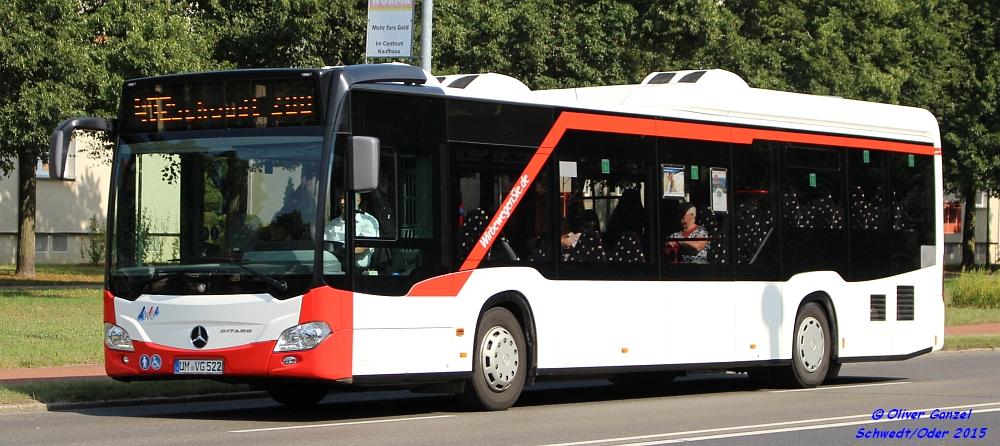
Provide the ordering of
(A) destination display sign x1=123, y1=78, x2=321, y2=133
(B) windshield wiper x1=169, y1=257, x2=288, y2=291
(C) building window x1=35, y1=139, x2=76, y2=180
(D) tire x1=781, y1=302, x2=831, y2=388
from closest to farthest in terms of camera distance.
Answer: (B) windshield wiper x1=169, y1=257, x2=288, y2=291 < (A) destination display sign x1=123, y1=78, x2=321, y2=133 < (D) tire x1=781, y1=302, x2=831, y2=388 < (C) building window x1=35, y1=139, x2=76, y2=180

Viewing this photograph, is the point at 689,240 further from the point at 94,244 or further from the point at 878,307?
the point at 94,244

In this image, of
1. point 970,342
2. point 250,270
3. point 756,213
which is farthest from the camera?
point 970,342

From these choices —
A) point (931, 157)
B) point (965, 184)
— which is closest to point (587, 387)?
point (931, 157)

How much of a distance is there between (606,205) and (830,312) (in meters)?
4.13

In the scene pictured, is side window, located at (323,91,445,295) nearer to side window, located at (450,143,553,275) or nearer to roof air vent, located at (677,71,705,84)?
side window, located at (450,143,553,275)

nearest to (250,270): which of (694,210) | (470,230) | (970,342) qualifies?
(470,230)

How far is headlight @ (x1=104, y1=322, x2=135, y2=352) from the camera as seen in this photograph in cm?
1134

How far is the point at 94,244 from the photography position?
4569cm

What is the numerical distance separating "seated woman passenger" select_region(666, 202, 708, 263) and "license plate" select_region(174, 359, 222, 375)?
508cm

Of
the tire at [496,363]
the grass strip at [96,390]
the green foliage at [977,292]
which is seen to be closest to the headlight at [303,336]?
the tire at [496,363]

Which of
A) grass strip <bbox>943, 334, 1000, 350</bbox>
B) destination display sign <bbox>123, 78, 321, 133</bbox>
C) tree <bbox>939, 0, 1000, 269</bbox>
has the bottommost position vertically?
grass strip <bbox>943, 334, 1000, 350</bbox>

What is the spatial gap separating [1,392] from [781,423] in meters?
7.19

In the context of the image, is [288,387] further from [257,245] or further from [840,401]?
[840,401]

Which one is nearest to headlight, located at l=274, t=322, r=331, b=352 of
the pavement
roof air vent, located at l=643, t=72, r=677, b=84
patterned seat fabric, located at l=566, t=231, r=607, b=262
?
patterned seat fabric, located at l=566, t=231, r=607, b=262
